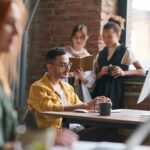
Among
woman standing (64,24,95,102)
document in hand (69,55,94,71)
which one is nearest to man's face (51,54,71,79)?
document in hand (69,55,94,71)

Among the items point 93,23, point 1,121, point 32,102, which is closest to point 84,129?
point 32,102

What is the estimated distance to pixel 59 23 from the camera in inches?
214

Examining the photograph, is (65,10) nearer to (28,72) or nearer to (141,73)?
(28,72)

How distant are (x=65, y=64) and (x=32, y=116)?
54 centimetres

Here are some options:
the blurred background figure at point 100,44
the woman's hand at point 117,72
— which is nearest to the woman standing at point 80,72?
the woman's hand at point 117,72

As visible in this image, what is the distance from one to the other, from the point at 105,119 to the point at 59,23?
8.71 feet

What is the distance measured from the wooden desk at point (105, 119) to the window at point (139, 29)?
1.90 meters

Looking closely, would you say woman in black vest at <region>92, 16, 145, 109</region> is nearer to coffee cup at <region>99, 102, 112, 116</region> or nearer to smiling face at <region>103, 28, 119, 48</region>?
smiling face at <region>103, 28, 119, 48</region>

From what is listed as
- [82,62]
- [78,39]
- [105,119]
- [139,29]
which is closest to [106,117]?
[105,119]

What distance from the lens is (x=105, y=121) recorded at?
3.00 meters

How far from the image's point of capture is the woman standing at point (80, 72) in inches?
180

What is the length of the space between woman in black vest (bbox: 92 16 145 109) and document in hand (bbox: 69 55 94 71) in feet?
0.83

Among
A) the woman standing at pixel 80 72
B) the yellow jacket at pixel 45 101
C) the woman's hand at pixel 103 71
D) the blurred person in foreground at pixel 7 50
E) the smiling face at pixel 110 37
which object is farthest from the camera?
the woman's hand at pixel 103 71

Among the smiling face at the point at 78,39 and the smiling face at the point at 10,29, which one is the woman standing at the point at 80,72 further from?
the smiling face at the point at 10,29
